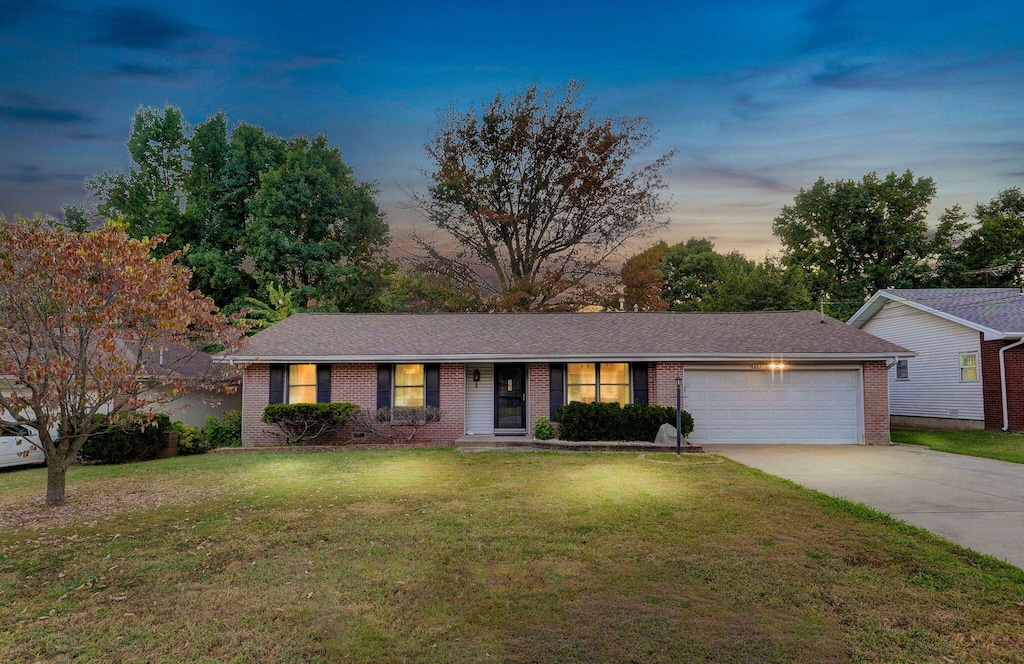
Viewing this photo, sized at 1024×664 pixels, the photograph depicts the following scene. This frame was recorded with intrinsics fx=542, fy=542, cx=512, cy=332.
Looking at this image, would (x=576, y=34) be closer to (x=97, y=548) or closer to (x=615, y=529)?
(x=615, y=529)

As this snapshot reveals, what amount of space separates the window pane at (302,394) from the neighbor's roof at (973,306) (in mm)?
20158

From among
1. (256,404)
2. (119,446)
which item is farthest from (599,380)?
A: (119,446)

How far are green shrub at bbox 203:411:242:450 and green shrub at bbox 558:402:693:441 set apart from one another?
9320mm

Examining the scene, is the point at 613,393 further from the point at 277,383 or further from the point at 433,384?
the point at 277,383

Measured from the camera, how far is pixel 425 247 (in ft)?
95.4

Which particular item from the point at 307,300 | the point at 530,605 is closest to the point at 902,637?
the point at 530,605

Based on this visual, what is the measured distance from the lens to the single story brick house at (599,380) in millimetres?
14672

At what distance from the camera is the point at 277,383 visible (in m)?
14.9

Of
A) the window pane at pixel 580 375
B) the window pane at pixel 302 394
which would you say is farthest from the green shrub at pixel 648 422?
the window pane at pixel 302 394

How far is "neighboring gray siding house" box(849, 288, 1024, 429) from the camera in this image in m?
16.3

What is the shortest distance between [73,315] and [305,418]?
24.0 ft

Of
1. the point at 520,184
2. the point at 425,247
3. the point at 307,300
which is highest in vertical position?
the point at 520,184

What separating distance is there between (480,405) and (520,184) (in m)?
17.3

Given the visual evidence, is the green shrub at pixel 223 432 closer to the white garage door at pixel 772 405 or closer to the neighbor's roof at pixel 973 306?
the white garage door at pixel 772 405
